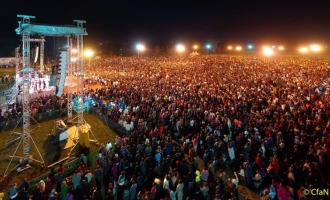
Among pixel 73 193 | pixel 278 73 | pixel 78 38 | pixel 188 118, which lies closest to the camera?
pixel 73 193

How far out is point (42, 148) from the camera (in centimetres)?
1373

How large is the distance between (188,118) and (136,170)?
598 cm

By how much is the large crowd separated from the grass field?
107 cm

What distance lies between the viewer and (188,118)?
15047 mm

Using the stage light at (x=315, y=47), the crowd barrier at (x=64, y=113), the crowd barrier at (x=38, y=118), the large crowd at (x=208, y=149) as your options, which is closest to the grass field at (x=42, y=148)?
the crowd barrier at (x=64, y=113)

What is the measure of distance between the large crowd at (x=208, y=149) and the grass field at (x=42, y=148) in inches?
42.1

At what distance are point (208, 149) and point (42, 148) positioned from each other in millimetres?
8319

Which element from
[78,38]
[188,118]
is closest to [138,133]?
[188,118]

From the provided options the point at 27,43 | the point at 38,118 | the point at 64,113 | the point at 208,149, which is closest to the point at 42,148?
the point at 38,118

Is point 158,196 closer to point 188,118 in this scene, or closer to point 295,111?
point 188,118

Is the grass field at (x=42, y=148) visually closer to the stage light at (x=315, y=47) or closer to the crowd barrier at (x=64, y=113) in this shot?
the crowd barrier at (x=64, y=113)

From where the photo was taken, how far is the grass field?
430 inches

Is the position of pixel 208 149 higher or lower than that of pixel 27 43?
lower

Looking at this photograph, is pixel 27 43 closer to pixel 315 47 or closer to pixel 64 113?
pixel 64 113
